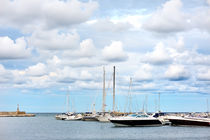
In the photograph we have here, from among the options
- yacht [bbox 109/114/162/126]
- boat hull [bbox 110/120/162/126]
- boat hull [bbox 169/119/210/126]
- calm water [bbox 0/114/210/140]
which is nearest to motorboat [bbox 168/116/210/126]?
boat hull [bbox 169/119/210/126]

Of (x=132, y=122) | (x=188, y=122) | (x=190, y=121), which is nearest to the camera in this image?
(x=132, y=122)

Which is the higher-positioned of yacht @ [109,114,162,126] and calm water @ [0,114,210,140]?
yacht @ [109,114,162,126]

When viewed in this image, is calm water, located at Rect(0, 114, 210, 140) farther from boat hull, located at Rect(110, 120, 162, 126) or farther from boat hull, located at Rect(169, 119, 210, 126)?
boat hull, located at Rect(169, 119, 210, 126)

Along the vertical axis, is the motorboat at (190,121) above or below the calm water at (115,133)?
above

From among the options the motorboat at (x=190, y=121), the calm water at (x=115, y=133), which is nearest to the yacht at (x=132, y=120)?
the calm water at (x=115, y=133)

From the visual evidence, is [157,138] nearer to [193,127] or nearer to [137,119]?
[137,119]

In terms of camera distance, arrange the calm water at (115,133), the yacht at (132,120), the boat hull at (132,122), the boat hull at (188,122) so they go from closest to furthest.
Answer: the calm water at (115,133), the yacht at (132,120), the boat hull at (132,122), the boat hull at (188,122)

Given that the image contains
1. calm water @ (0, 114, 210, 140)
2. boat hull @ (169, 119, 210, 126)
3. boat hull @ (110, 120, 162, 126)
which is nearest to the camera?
calm water @ (0, 114, 210, 140)

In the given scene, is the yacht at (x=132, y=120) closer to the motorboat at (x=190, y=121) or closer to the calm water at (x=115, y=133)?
the calm water at (x=115, y=133)

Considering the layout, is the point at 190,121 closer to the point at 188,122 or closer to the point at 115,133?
the point at 188,122

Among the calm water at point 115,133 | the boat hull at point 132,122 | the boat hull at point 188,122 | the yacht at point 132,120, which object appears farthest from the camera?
the boat hull at point 188,122

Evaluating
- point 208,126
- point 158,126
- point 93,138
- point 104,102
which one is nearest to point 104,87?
point 104,102

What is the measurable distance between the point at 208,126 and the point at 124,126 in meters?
23.0

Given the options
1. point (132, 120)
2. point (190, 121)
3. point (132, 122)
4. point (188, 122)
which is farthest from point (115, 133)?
point (190, 121)
